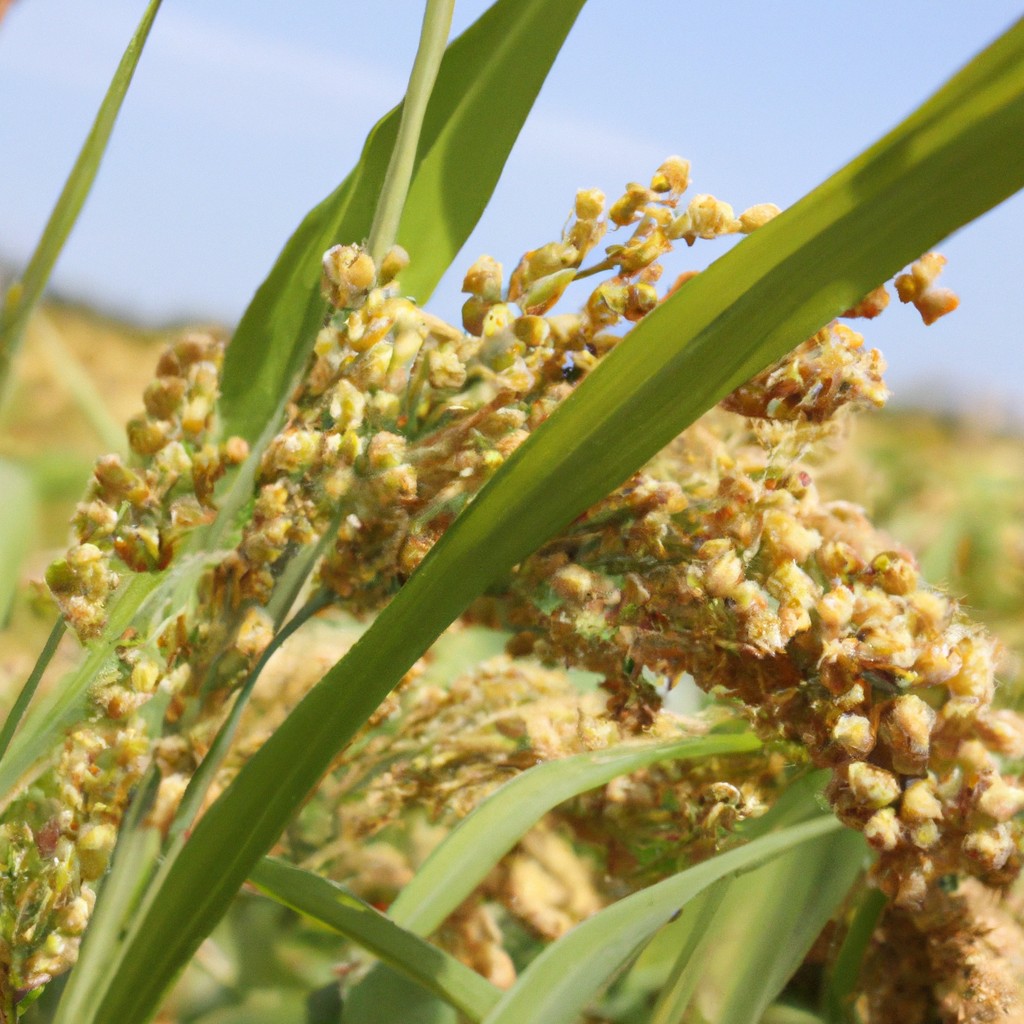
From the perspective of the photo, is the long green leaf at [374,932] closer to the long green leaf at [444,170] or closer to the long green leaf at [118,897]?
the long green leaf at [118,897]

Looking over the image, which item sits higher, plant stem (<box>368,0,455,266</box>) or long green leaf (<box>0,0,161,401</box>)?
plant stem (<box>368,0,455,266</box>)

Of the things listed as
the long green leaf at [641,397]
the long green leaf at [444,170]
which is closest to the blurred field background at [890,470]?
the long green leaf at [444,170]

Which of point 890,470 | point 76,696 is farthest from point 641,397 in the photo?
point 890,470

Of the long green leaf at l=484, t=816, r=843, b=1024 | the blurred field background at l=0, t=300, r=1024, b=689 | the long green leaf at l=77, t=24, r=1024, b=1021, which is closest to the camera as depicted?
the long green leaf at l=77, t=24, r=1024, b=1021

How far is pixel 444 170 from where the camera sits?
409 mm

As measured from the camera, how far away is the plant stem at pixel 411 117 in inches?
13.5

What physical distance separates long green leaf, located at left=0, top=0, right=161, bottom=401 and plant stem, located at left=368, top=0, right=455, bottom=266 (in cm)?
10

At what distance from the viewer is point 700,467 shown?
40cm

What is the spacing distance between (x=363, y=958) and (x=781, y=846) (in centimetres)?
25

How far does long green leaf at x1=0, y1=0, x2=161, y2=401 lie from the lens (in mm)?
354

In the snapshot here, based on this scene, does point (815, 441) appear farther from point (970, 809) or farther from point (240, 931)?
point (240, 931)

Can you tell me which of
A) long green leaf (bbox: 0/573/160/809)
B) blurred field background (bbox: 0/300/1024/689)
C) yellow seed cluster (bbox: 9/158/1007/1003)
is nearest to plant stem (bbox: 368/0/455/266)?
yellow seed cluster (bbox: 9/158/1007/1003)

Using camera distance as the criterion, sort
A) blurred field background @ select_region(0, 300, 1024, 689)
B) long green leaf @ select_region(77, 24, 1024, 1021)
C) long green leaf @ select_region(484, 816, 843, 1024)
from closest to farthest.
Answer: long green leaf @ select_region(77, 24, 1024, 1021) < long green leaf @ select_region(484, 816, 843, 1024) < blurred field background @ select_region(0, 300, 1024, 689)

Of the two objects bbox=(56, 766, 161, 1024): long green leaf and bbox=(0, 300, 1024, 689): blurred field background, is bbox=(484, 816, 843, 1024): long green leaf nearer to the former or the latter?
bbox=(56, 766, 161, 1024): long green leaf
